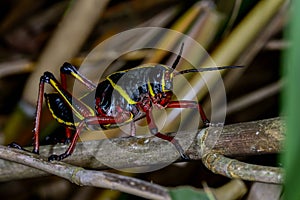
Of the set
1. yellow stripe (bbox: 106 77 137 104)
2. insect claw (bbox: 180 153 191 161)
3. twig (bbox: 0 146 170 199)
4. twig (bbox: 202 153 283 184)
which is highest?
yellow stripe (bbox: 106 77 137 104)

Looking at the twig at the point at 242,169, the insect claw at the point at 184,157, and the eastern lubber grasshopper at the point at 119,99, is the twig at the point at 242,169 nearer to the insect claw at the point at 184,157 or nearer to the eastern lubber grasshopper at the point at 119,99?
the insect claw at the point at 184,157

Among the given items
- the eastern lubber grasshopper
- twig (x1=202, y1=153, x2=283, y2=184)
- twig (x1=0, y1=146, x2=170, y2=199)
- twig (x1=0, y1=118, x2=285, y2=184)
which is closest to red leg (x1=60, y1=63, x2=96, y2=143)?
the eastern lubber grasshopper

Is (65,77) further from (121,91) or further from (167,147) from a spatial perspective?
(167,147)

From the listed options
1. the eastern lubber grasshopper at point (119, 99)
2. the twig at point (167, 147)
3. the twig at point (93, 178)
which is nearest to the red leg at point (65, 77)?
the eastern lubber grasshopper at point (119, 99)

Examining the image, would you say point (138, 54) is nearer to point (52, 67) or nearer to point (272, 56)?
point (52, 67)

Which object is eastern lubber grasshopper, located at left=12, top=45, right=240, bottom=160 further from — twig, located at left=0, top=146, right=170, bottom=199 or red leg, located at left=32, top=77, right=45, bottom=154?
twig, located at left=0, top=146, right=170, bottom=199

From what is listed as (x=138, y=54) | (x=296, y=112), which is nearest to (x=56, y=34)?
(x=138, y=54)

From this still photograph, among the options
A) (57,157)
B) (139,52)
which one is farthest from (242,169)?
(139,52)
